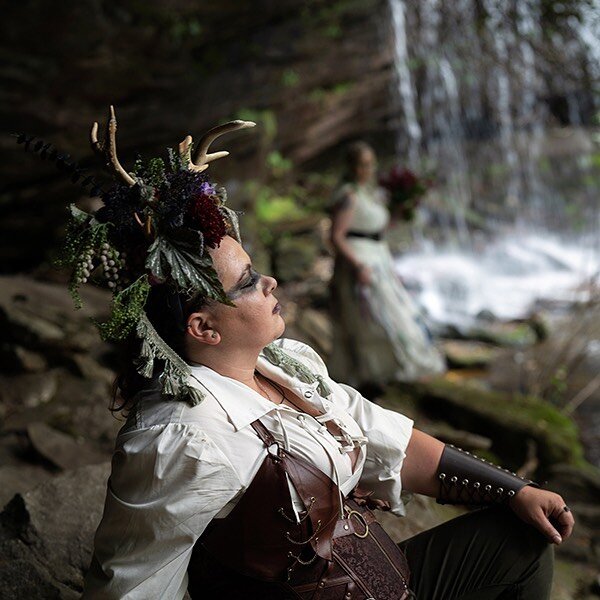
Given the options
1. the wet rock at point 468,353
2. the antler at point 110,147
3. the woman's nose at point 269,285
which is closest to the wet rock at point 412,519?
the woman's nose at point 269,285

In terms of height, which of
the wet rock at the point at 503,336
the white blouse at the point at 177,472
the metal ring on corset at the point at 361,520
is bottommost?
the wet rock at the point at 503,336

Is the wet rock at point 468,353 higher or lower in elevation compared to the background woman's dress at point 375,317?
lower

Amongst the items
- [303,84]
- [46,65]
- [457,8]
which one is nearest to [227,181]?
[303,84]

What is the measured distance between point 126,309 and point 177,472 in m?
0.40

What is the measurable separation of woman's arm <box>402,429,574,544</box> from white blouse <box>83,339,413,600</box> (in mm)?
379

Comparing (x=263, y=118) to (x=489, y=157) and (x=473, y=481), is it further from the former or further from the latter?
(x=473, y=481)

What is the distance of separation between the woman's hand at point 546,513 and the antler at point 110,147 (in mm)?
1345

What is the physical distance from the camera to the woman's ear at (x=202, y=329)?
199cm

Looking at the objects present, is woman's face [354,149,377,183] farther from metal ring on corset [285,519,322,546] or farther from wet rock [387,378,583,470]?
metal ring on corset [285,519,322,546]

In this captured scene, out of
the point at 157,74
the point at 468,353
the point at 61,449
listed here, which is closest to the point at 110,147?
the point at 61,449

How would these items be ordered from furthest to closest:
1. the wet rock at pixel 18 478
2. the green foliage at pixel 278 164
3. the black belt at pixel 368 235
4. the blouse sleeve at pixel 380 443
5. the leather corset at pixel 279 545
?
1. the green foliage at pixel 278 164
2. the black belt at pixel 368 235
3. the wet rock at pixel 18 478
4. the blouse sleeve at pixel 380 443
5. the leather corset at pixel 279 545

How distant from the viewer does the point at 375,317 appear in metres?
6.58

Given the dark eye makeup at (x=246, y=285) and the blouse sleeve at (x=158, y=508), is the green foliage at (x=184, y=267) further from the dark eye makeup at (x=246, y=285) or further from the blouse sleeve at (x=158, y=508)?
the blouse sleeve at (x=158, y=508)

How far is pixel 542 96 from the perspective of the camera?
44.8 feet
